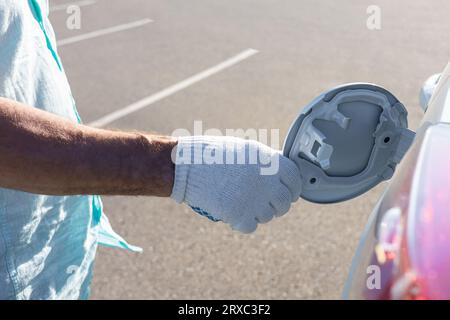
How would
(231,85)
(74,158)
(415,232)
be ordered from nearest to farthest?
(415,232) → (74,158) → (231,85)

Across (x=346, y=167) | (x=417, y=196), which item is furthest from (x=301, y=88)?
(x=417, y=196)

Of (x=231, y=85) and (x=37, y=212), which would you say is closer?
(x=37, y=212)

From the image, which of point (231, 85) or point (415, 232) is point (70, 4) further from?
point (415, 232)

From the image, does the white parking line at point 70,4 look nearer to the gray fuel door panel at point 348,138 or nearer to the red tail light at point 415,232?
the gray fuel door panel at point 348,138

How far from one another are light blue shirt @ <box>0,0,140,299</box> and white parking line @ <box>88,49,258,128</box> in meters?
3.41

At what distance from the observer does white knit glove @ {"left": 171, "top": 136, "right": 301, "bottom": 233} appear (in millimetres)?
1657

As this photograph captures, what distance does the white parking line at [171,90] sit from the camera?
217 inches

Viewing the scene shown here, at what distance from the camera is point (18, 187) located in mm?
1563

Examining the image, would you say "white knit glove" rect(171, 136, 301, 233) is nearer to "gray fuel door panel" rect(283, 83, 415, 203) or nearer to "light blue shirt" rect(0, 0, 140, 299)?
"gray fuel door panel" rect(283, 83, 415, 203)

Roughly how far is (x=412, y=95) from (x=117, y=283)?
140 inches

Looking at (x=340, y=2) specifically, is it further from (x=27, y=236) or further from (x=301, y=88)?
(x=27, y=236)

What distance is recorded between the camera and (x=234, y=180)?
5.51 feet

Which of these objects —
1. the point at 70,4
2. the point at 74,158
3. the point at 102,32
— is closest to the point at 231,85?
the point at 102,32

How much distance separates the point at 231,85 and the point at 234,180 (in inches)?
182
